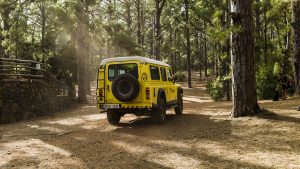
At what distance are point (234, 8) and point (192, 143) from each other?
16.0 ft

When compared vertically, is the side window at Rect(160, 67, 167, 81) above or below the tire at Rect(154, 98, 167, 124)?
above

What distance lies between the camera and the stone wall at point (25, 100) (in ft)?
50.1

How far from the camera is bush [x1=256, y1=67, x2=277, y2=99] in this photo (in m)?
19.4

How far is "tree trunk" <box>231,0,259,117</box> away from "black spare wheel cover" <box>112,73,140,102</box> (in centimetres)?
326

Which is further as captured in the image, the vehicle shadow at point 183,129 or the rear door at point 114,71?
the rear door at point 114,71

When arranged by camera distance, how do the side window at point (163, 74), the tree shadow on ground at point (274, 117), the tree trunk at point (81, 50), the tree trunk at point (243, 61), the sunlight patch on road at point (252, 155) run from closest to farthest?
the sunlight patch on road at point (252, 155) < the tree shadow on ground at point (274, 117) < the tree trunk at point (243, 61) < the side window at point (163, 74) < the tree trunk at point (81, 50)

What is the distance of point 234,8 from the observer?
10.5 metres

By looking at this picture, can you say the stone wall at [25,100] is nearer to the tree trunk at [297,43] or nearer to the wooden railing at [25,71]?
the wooden railing at [25,71]

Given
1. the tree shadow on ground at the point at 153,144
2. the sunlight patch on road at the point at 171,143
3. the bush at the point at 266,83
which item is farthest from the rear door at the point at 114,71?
the bush at the point at 266,83

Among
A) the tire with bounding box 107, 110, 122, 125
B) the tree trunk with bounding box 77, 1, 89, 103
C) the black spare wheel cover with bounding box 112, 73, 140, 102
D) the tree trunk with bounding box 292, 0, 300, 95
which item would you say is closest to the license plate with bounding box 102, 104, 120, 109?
the black spare wheel cover with bounding box 112, 73, 140, 102

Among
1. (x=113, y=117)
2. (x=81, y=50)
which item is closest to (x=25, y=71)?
(x=81, y=50)

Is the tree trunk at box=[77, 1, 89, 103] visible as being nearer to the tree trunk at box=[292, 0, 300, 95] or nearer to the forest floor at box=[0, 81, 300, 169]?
the forest floor at box=[0, 81, 300, 169]

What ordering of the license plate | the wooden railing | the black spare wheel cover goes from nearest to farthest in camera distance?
1. the black spare wheel cover
2. the license plate
3. the wooden railing

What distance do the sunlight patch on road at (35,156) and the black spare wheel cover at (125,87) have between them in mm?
2937
